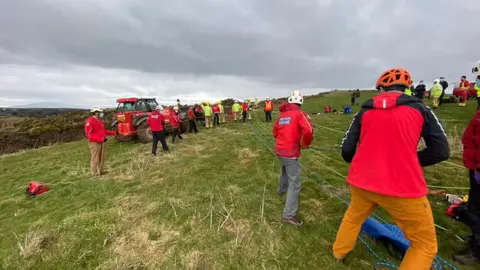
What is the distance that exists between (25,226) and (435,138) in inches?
249

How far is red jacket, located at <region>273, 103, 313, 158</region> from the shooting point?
354 cm

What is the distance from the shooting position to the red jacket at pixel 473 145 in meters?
2.65

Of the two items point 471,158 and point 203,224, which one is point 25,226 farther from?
point 471,158

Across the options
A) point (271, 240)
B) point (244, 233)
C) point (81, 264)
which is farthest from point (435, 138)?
point (81, 264)

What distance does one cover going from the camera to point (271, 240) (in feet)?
11.0

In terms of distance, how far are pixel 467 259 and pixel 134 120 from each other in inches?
465

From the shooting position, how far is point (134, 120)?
11.5 metres

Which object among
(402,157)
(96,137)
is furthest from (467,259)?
(96,137)

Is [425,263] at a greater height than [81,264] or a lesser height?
greater

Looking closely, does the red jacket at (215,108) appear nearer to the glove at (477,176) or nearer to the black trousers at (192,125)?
the black trousers at (192,125)

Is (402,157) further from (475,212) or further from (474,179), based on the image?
(475,212)

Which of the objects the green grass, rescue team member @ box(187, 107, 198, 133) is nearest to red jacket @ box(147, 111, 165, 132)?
the green grass

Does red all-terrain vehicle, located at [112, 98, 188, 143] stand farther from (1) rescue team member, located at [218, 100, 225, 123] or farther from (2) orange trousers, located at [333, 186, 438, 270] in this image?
(2) orange trousers, located at [333, 186, 438, 270]

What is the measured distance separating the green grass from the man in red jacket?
0.22 meters
